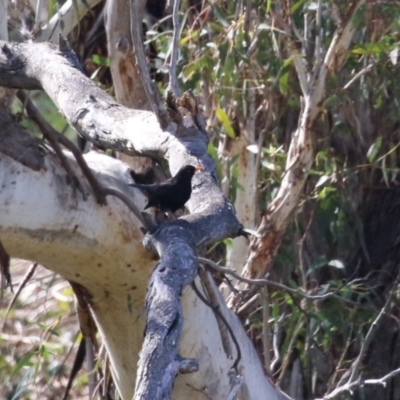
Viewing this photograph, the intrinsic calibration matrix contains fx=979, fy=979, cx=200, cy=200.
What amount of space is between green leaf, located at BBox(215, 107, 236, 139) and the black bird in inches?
46.1

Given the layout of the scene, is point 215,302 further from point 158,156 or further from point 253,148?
point 253,148

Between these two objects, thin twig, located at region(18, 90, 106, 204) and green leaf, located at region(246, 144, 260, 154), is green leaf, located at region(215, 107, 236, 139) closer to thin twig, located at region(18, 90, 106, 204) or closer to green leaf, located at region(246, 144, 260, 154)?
green leaf, located at region(246, 144, 260, 154)

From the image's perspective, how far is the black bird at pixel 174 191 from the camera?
176cm

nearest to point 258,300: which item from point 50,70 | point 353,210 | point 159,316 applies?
point 353,210

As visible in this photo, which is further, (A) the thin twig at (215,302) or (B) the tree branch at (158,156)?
(A) the thin twig at (215,302)

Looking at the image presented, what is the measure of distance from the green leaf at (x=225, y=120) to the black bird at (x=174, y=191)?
3.85 feet

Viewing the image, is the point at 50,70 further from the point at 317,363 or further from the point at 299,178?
the point at 317,363

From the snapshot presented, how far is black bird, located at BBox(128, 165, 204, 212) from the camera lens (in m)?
1.76

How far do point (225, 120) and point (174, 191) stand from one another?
1408 millimetres

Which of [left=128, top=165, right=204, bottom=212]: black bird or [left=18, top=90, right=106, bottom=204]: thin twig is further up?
[left=18, top=90, right=106, bottom=204]: thin twig

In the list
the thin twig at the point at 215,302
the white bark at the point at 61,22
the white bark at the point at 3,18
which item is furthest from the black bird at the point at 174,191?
the white bark at the point at 61,22

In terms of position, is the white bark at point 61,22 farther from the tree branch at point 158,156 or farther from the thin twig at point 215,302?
the thin twig at point 215,302

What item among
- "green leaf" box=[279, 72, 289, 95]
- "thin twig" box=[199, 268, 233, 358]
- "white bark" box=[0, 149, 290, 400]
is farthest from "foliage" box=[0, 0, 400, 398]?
"thin twig" box=[199, 268, 233, 358]

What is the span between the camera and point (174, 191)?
201cm
